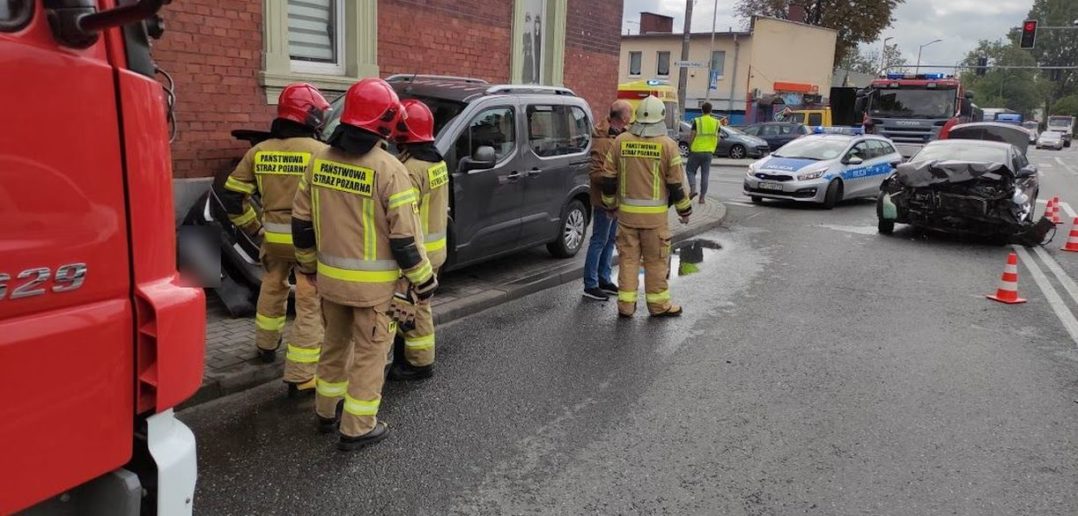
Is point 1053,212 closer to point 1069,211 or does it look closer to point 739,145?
point 1069,211

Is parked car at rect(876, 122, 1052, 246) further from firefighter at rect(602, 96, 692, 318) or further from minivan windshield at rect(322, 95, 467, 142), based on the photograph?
minivan windshield at rect(322, 95, 467, 142)

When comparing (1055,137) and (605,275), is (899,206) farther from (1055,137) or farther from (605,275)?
(1055,137)

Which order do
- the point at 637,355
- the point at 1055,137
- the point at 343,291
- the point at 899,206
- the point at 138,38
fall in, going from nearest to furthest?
the point at 138,38
the point at 343,291
the point at 637,355
the point at 899,206
the point at 1055,137

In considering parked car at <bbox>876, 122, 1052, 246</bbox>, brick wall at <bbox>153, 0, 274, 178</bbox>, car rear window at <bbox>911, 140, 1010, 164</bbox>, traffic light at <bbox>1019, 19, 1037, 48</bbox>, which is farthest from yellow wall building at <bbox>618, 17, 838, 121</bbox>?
brick wall at <bbox>153, 0, 274, 178</bbox>

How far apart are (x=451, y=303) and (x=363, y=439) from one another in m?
2.71

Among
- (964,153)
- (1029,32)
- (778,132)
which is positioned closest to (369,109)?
(964,153)

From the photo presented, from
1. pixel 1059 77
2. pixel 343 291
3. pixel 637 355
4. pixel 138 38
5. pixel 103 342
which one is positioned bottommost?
pixel 637 355

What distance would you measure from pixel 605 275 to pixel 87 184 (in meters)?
6.11

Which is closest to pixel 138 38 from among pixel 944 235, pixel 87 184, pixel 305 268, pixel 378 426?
pixel 87 184

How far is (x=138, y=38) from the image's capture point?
72.6 inches

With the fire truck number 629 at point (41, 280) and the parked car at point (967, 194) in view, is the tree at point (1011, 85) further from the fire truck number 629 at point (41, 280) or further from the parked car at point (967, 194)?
the fire truck number 629 at point (41, 280)

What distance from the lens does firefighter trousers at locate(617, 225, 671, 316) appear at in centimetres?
645

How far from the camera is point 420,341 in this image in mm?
4906

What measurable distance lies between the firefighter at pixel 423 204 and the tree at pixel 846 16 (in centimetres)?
4303
